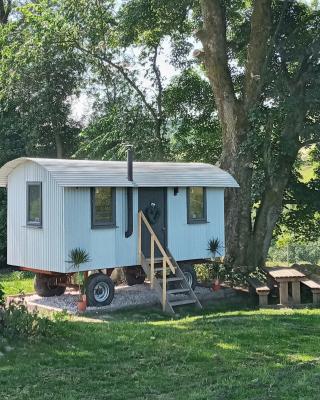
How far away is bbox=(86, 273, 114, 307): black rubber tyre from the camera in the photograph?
42.3ft

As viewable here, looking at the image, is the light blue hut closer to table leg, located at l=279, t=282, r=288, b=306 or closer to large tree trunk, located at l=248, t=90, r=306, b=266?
table leg, located at l=279, t=282, r=288, b=306

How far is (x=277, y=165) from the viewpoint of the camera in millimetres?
17797

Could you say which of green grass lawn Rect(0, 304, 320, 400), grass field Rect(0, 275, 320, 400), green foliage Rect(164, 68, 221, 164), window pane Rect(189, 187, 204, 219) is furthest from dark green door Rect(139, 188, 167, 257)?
green foliage Rect(164, 68, 221, 164)

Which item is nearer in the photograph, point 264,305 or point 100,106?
point 264,305

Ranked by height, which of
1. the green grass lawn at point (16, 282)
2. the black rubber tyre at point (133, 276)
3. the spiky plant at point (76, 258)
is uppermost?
the spiky plant at point (76, 258)

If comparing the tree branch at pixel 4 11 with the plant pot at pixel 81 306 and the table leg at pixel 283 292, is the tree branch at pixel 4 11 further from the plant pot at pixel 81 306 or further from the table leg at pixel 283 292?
the table leg at pixel 283 292

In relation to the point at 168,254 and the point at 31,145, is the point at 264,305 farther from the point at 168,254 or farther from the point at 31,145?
the point at 31,145

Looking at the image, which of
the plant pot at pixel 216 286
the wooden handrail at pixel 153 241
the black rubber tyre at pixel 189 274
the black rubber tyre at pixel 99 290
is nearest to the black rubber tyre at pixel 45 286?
the black rubber tyre at pixel 99 290

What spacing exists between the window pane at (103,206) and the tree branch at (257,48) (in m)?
6.21

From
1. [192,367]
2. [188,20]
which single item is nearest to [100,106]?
A: [188,20]

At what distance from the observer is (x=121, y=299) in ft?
45.3

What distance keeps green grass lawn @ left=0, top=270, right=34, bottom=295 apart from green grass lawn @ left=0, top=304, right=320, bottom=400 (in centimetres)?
653

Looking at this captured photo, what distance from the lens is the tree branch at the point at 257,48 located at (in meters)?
17.1

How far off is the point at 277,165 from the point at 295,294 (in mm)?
4367
